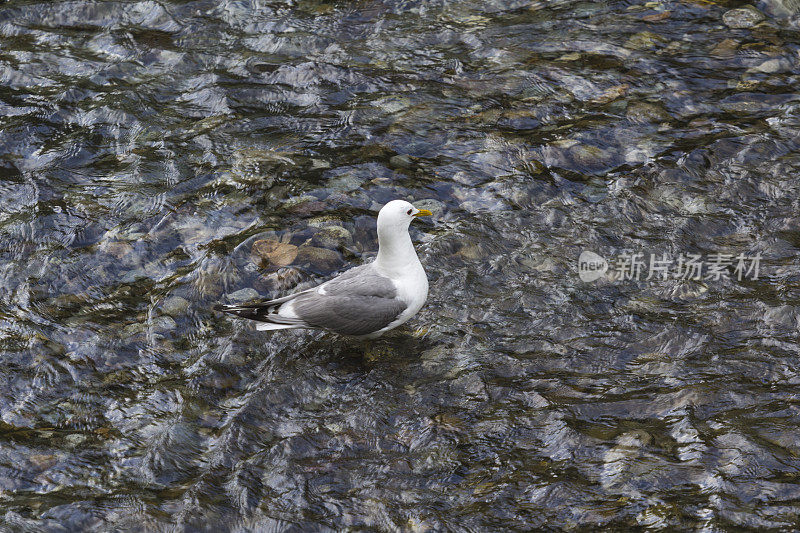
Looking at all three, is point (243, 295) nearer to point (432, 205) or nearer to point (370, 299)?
point (370, 299)

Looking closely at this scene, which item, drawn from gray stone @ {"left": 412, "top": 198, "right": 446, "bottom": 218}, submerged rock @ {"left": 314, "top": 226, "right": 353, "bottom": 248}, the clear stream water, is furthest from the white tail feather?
gray stone @ {"left": 412, "top": 198, "right": 446, "bottom": 218}

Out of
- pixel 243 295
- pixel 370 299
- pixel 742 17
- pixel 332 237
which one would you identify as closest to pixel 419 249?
pixel 332 237

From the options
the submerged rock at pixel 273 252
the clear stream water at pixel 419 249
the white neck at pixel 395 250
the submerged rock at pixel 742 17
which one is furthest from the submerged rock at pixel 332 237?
the submerged rock at pixel 742 17

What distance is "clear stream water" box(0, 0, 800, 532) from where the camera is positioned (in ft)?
20.3

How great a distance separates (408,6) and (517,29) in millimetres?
1759

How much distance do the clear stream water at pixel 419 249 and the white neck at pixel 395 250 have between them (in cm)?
67

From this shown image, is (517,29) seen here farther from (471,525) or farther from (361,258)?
(471,525)

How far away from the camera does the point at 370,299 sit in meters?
7.48

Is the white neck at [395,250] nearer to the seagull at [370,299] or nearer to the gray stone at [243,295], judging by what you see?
the seagull at [370,299]

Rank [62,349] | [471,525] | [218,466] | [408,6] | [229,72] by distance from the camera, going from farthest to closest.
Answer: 1. [408,6]
2. [229,72]
3. [62,349]
4. [218,466]
5. [471,525]

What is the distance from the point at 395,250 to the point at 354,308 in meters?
0.66

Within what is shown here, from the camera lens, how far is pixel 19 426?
687 centimetres

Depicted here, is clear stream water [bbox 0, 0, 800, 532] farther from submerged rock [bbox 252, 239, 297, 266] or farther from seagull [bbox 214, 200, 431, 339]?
seagull [bbox 214, 200, 431, 339]

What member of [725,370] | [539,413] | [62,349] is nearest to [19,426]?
[62,349]
